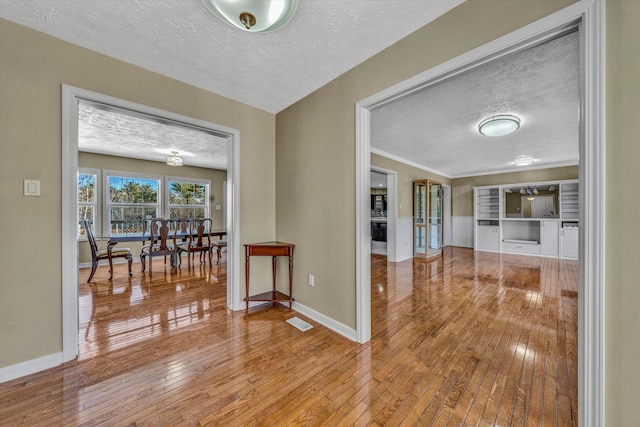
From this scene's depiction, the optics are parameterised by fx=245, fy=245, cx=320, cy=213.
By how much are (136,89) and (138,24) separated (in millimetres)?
628

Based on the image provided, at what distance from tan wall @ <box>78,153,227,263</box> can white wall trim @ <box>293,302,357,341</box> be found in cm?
516

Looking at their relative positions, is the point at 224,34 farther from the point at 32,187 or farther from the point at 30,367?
the point at 30,367

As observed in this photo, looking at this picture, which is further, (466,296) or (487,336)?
(466,296)

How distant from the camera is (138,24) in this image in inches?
67.1

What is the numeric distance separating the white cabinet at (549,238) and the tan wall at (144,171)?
28.8ft

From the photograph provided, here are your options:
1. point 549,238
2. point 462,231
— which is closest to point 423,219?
point 462,231

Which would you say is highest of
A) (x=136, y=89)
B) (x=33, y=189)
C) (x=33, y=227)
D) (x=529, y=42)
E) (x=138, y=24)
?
(x=138, y=24)

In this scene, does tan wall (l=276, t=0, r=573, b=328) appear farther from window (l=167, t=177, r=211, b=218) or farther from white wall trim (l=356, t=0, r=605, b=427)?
window (l=167, t=177, r=211, b=218)

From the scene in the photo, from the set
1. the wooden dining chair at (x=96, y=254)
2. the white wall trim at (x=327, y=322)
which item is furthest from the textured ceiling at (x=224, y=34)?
the wooden dining chair at (x=96, y=254)

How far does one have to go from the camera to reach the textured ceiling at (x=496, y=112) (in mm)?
2154

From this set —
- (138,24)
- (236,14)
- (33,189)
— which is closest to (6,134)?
(33,189)

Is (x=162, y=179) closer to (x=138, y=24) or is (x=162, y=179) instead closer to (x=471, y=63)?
(x=138, y=24)

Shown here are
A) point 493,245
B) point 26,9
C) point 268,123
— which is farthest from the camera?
point 493,245

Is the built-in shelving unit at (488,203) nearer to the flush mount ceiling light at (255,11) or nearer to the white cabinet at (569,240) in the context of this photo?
the white cabinet at (569,240)
